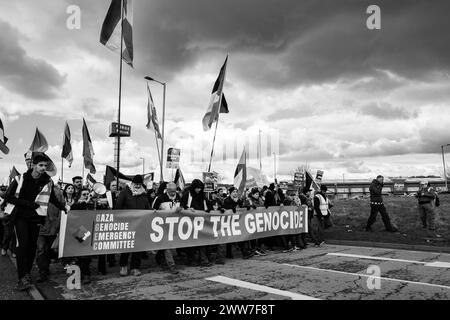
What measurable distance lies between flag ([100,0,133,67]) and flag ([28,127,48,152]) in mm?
7830

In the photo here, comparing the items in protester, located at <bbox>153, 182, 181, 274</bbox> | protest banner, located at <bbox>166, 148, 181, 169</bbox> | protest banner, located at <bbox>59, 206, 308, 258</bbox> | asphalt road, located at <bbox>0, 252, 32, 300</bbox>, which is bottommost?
asphalt road, located at <bbox>0, 252, 32, 300</bbox>

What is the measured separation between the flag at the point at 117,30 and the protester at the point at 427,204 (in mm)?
10663

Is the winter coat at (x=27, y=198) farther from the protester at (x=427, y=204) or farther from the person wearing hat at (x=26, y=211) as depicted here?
the protester at (x=427, y=204)

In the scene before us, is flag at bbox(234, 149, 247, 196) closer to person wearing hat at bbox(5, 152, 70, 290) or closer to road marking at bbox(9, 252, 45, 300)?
person wearing hat at bbox(5, 152, 70, 290)

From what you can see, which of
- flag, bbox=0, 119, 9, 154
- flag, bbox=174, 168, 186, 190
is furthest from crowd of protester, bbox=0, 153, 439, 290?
flag, bbox=174, 168, 186, 190

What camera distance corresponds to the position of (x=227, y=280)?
633 centimetres

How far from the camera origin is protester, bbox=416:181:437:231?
12.2 metres

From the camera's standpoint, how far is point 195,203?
8.40 meters

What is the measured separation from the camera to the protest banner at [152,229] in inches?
253

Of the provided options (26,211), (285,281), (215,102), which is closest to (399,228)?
(215,102)

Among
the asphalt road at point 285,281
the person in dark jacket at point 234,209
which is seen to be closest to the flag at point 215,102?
the person in dark jacket at point 234,209
